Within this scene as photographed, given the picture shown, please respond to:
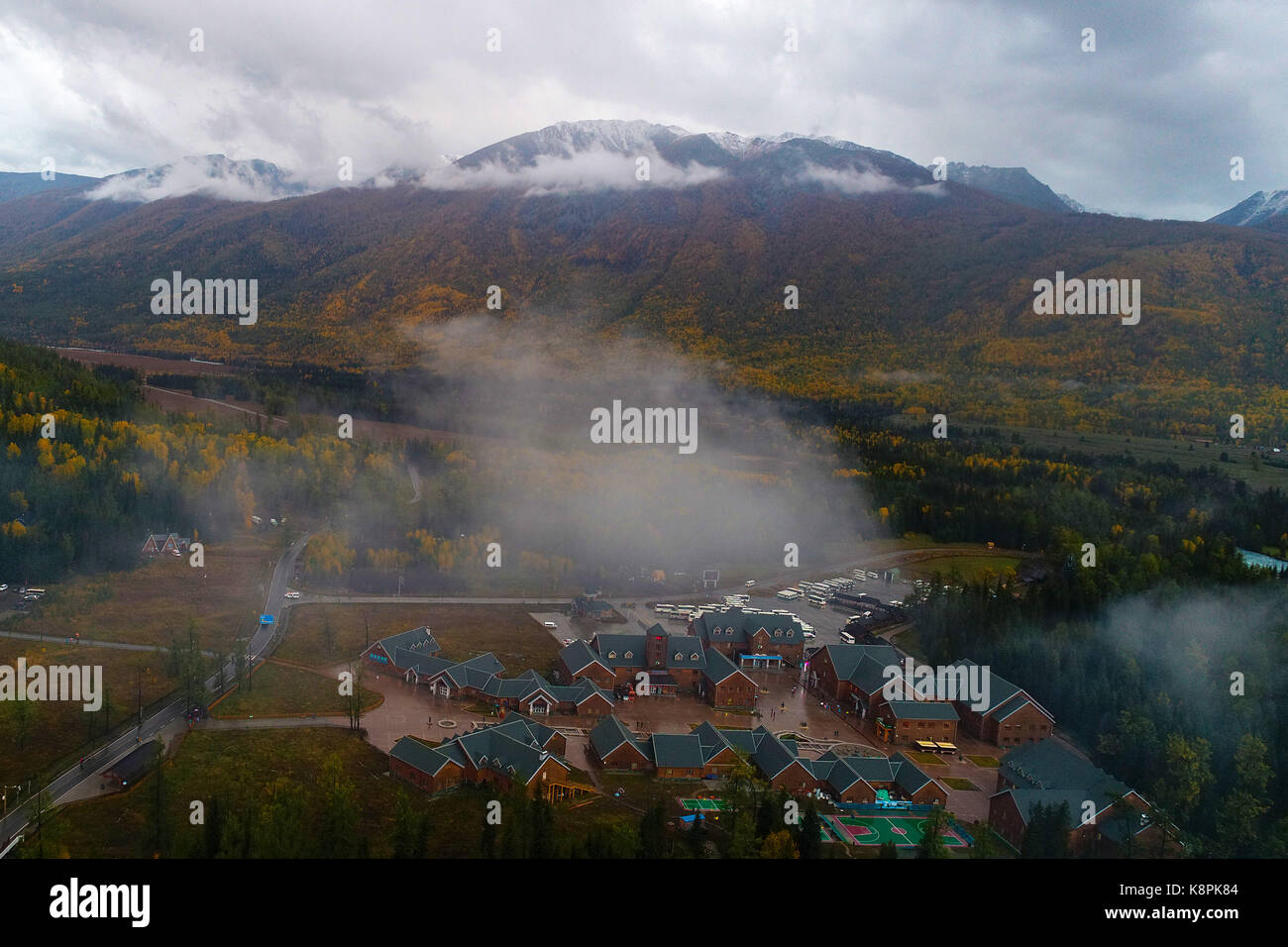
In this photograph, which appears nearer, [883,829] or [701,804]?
[883,829]

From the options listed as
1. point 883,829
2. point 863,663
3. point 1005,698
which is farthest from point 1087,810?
point 863,663

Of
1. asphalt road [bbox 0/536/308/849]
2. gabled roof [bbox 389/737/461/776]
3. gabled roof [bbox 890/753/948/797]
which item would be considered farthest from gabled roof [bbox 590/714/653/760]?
asphalt road [bbox 0/536/308/849]

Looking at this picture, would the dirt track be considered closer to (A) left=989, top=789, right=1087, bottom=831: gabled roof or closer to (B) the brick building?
(B) the brick building

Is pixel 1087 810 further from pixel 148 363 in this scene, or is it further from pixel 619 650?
pixel 148 363

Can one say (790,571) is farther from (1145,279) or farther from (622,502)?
(1145,279)

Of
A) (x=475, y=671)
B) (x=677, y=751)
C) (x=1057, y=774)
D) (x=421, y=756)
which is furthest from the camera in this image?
(x=475, y=671)

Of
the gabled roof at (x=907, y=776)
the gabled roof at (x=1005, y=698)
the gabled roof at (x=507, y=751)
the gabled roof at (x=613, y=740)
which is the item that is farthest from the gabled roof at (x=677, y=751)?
the gabled roof at (x=1005, y=698)

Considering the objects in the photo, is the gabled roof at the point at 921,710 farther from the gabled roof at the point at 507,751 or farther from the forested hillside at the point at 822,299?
the forested hillside at the point at 822,299

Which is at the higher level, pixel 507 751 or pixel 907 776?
pixel 507 751
